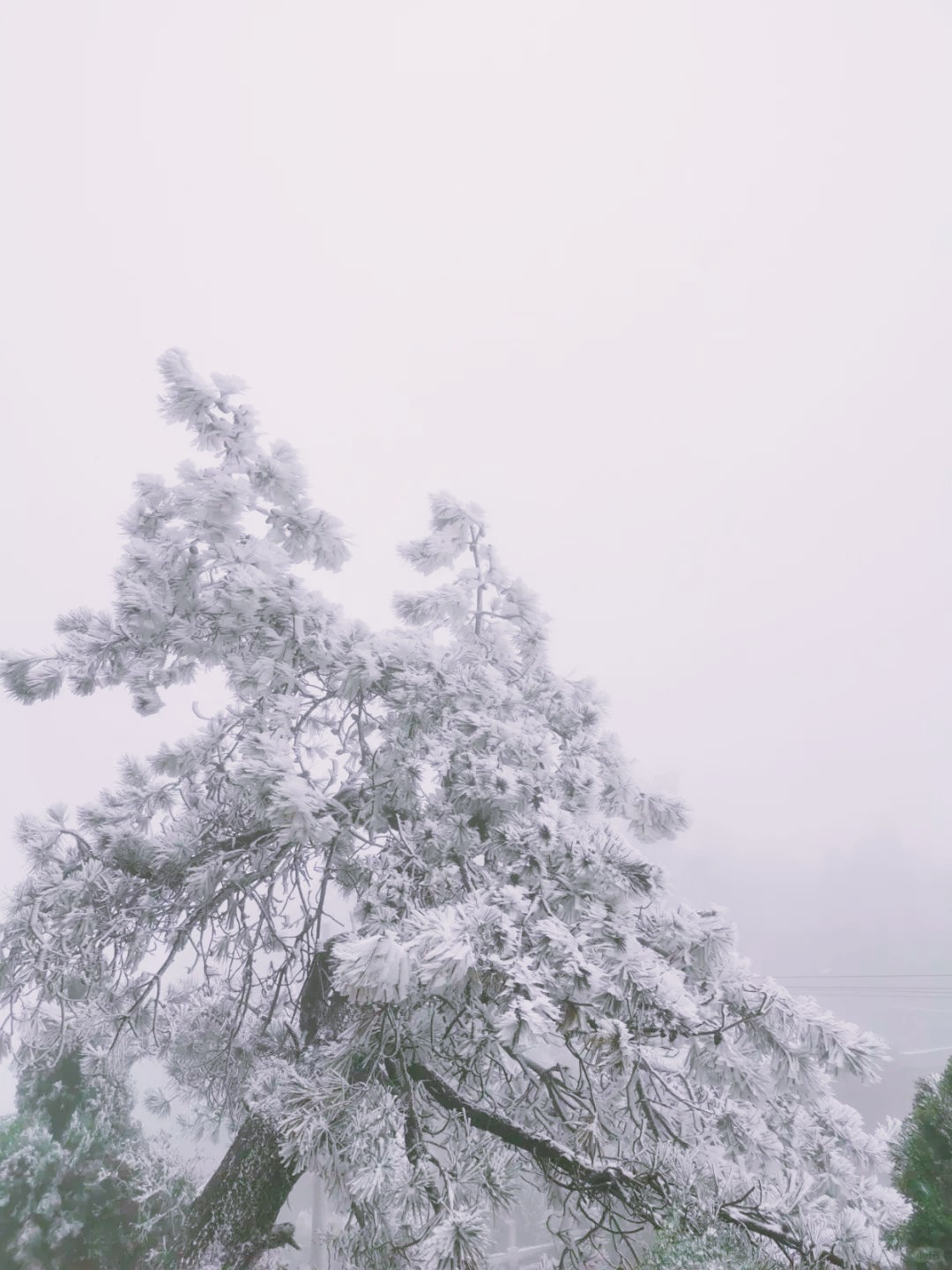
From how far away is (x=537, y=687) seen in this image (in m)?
4.69

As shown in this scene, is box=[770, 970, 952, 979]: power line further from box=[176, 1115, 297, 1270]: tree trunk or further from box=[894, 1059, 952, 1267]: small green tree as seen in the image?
box=[176, 1115, 297, 1270]: tree trunk

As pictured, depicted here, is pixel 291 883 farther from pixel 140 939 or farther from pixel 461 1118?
pixel 461 1118

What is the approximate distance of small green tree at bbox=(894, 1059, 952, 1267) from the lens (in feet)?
7.78

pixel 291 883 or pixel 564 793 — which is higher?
pixel 564 793

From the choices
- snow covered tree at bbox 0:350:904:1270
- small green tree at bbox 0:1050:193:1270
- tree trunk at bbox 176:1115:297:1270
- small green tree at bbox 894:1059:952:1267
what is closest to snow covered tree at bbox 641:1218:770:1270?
snow covered tree at bbox 0:350:904:1270

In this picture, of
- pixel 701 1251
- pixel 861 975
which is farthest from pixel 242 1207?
pixel 861 975

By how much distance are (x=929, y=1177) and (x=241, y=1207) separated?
10.7 ft

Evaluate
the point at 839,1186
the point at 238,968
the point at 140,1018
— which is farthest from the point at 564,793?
the point at 140,1018

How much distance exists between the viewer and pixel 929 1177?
8.36 ft

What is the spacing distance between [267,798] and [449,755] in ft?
3.27

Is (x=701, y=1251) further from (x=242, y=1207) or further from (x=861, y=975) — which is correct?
(x=861, y=975)

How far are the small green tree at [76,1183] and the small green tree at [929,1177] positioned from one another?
9.33 m

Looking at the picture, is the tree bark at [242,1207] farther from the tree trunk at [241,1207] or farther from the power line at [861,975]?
the power line at [861,975]

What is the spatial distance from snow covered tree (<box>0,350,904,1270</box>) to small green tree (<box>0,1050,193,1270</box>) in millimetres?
6630
